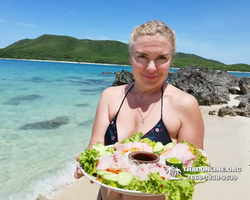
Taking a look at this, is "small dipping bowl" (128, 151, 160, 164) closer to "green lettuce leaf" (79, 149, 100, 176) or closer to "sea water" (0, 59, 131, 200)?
"green lettuce leaf" (79, 149, 100, 176)

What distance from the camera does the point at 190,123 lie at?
2670 millimetres

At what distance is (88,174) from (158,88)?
149cm

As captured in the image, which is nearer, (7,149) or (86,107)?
(7,149)

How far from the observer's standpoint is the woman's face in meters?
2.56

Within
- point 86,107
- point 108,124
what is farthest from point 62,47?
point 108,124

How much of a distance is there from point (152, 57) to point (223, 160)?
4604 mm

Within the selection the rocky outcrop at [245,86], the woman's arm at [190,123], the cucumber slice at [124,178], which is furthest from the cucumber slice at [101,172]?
the rocky outcrop at [245,86]

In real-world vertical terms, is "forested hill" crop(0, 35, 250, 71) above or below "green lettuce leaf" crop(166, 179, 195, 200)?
above

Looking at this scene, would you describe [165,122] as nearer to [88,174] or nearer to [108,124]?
[108,124]

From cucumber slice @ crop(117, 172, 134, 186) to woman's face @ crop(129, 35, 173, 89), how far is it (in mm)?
1246

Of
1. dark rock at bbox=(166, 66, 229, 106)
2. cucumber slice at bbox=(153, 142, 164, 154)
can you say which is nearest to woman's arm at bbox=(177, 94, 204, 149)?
cucumber slice at bbox=(153, 142, 164, 154)

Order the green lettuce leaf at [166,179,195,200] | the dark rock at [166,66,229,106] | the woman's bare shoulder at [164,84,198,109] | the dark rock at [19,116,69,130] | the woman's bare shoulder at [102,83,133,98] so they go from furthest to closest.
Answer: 1. the dark rock at [166,66,229,106]
2. the dark rock at [19,116,69,130]
3. the woman's bare shoulder at [102,83,133,98]
4. the woman's bare shoulder at [164,84,198,109]
5. the green lettuce leaf at [166,179,195,200]

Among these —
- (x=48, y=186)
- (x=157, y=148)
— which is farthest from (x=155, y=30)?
(x=48, y=186)

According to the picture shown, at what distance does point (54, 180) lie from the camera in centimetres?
561
